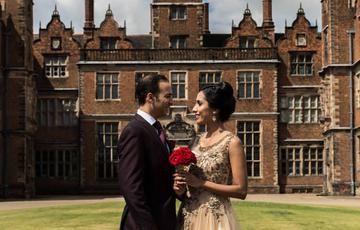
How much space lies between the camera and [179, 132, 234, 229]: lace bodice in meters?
5.07

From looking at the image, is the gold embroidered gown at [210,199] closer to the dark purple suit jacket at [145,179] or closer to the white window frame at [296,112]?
the dark purple suit jacket at [145,179]

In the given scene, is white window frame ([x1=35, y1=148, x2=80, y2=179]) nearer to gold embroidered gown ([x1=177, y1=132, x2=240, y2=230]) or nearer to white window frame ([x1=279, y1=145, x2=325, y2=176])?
white window frame ([x1=279, y1=145, x2=325, y2=176])

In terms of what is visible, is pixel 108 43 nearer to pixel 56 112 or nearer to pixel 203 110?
pixel 56 112

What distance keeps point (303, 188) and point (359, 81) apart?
6573 millimetres

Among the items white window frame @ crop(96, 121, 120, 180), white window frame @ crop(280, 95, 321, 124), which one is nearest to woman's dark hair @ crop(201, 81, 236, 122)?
white window frame @ crop(96, 121, 120, 180)

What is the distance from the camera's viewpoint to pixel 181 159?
471 cm

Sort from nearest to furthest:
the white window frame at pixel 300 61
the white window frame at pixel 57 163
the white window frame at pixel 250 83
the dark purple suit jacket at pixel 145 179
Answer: the dark purple suit jacket at pixel 145 179 < the white window frame at pixel 250 83 < the white window frame at pixel 57 163 < the white window frame at pixel 300 61

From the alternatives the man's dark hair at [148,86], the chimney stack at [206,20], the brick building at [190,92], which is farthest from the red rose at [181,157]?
the chimney stack at [206,20]

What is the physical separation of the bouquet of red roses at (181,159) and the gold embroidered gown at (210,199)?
22 cm

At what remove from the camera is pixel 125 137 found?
4824 millimetres

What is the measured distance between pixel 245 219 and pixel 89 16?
79.6ft

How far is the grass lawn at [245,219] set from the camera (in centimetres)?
1441

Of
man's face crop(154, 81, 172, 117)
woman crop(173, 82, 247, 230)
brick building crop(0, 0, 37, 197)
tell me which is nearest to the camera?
man's face crop(154, 81, 172, 117)

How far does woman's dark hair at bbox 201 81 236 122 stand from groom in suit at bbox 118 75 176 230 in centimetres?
32
